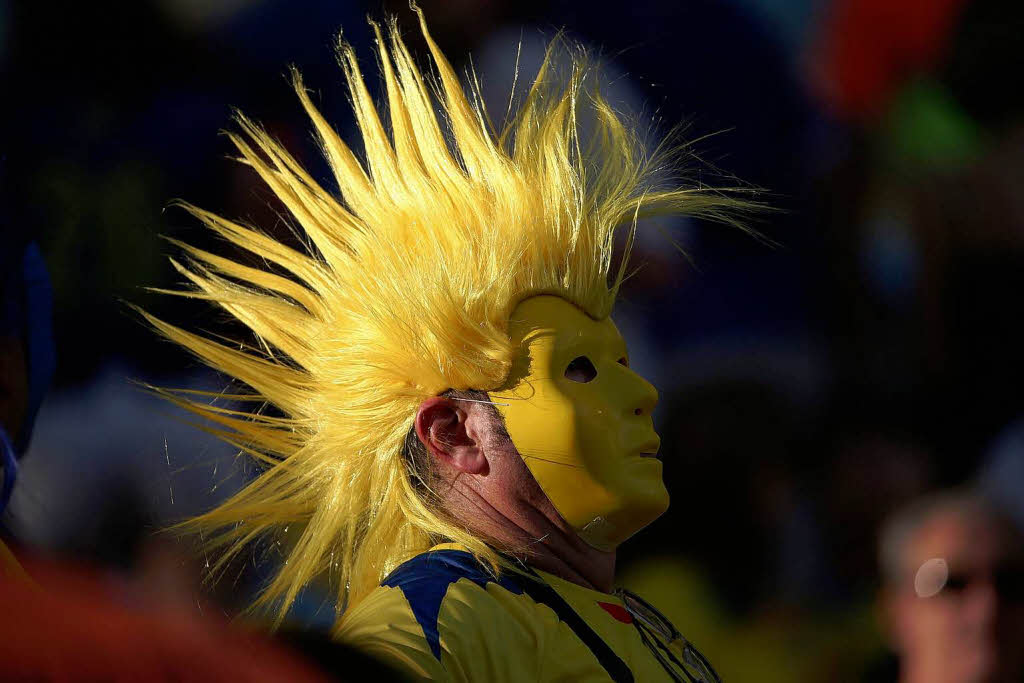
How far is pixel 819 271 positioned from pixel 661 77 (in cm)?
73

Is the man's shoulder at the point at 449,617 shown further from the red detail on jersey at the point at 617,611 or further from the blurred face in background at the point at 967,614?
the blurred face in background at the point at 967,614

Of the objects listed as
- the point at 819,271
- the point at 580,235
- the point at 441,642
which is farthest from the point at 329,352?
the point at 819,271

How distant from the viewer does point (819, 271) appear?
322 cm

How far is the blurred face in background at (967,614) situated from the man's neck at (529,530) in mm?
747

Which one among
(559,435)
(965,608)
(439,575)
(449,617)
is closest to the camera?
(449,617)

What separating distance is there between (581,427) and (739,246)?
1.71 m

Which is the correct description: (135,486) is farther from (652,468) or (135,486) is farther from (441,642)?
(652,468)

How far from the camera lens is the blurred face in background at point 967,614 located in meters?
2.01

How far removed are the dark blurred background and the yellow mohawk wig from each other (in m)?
0.19

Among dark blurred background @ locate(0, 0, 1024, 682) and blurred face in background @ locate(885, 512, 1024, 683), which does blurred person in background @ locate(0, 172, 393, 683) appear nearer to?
dark blurred background @ locate(0, 0, 1024, 682)

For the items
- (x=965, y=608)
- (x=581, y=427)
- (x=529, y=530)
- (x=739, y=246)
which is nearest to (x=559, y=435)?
(x=581, y=427)

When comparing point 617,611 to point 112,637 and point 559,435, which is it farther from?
point 112,637

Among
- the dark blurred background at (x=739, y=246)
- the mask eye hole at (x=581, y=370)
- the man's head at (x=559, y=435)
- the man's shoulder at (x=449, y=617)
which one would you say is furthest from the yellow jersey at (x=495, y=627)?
the dark blurred background at (x=739, y=246)

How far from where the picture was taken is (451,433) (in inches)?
67.9
